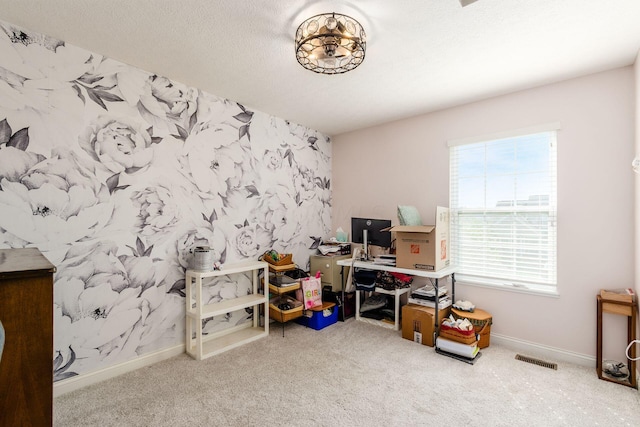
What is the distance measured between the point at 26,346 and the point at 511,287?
3.38 m

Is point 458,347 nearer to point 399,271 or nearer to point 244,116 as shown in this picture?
point 399,271

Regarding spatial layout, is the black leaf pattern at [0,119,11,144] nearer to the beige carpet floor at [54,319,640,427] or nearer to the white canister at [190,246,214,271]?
the white canister at [190,246,214,271]

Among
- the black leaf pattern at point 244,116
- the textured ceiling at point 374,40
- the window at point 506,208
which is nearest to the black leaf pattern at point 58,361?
the textured ceiling at point 374,40

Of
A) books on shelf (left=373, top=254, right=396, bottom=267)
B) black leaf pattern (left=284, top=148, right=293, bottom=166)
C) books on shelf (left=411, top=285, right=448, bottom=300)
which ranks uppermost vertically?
black leaf pattern (left=284, top=148, right=293, bottom=166)

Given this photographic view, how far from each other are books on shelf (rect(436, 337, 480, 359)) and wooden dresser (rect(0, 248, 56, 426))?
266cm

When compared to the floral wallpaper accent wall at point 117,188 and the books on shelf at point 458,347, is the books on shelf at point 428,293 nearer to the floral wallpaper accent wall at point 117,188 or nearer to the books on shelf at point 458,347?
the books on shelf at point 458,347

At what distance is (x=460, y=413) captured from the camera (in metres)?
1.93

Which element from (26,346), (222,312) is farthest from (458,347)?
(26,346)

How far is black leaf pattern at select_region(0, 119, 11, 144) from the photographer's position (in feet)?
6.31

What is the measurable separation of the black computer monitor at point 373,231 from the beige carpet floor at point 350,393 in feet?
3.86

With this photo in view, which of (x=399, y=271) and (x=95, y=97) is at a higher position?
(x=95, y=97)

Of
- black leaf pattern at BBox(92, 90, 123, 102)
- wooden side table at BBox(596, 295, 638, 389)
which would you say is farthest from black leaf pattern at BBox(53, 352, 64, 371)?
wooden side table at BBox(596, 295, 638, 389)

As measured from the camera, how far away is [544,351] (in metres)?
2.72

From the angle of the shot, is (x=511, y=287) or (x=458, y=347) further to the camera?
(x=511, y=287)
